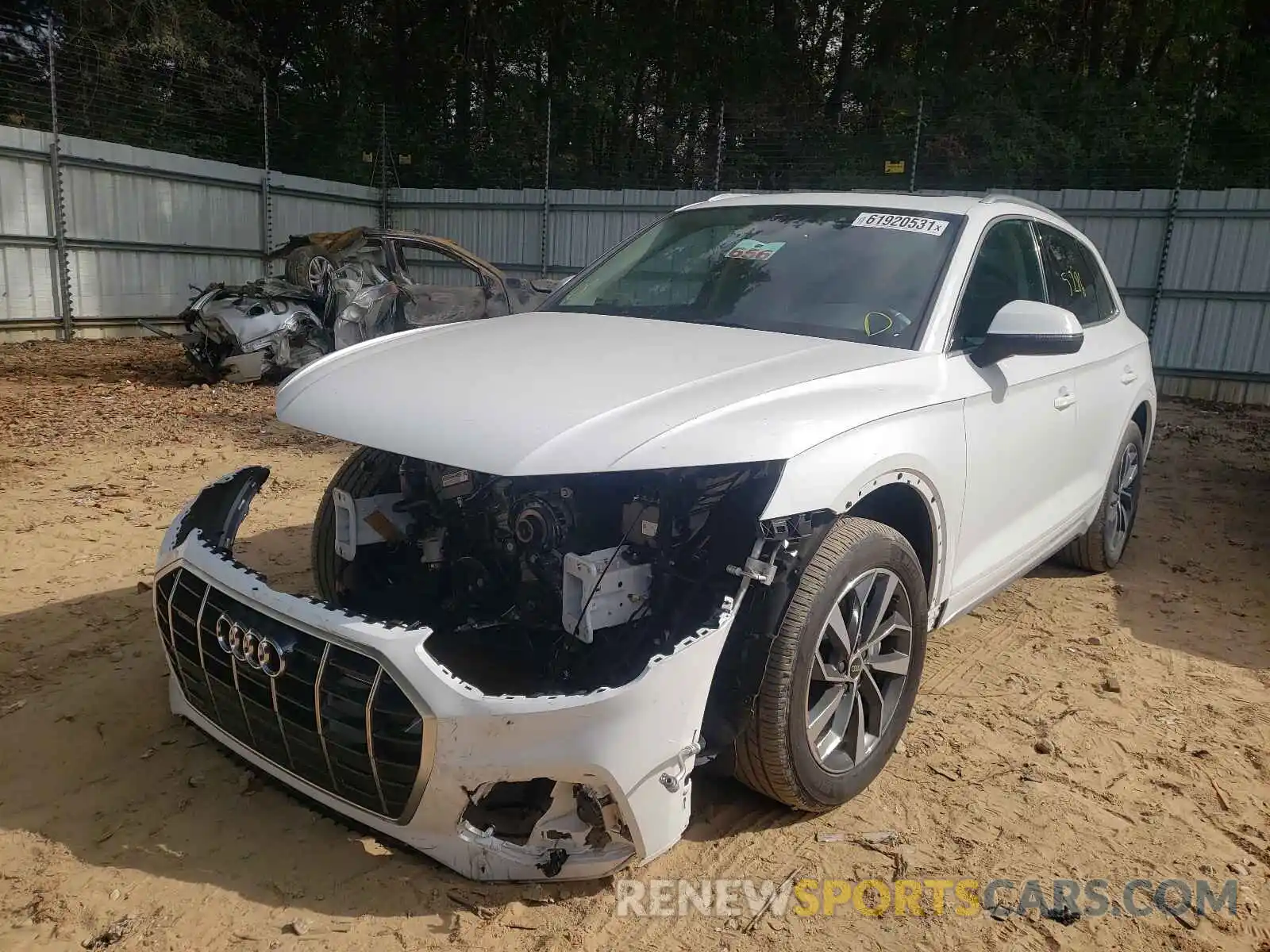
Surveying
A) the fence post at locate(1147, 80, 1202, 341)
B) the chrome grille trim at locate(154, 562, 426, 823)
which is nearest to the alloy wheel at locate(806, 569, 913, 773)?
the chrome grille trim at locate(154, 562, 426, 823)

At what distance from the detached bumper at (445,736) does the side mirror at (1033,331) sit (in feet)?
4.37

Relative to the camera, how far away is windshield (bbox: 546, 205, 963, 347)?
3.04 meters

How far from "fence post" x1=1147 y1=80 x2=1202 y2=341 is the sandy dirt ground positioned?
24.3 feet

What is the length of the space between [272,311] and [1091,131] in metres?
11.7

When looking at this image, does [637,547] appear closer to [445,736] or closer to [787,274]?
[445,736]

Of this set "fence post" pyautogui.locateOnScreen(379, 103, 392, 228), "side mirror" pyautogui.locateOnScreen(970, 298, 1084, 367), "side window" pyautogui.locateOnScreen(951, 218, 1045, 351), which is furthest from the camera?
"fence post" pyautogui.locateOnScreen(379, 103, 392, 228)

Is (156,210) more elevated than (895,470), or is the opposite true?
(156,210)

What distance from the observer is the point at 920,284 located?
308 cm

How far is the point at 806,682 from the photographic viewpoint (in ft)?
7.84

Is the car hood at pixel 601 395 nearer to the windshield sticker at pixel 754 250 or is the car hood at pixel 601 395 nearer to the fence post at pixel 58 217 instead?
the windshield sticker at pixel 754 250

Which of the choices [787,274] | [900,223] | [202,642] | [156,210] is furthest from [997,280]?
[156,210]

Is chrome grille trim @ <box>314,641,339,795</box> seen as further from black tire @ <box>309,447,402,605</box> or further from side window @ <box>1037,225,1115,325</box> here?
side window @ <box>1037,225,1115,325</box>

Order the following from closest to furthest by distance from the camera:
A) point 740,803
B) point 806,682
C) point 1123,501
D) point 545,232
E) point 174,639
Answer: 1. point 806,682
2. point 174,639
3. point 740,803
4. point 1123,501
5. point 545,232

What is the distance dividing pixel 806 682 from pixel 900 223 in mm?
Result: 1827
